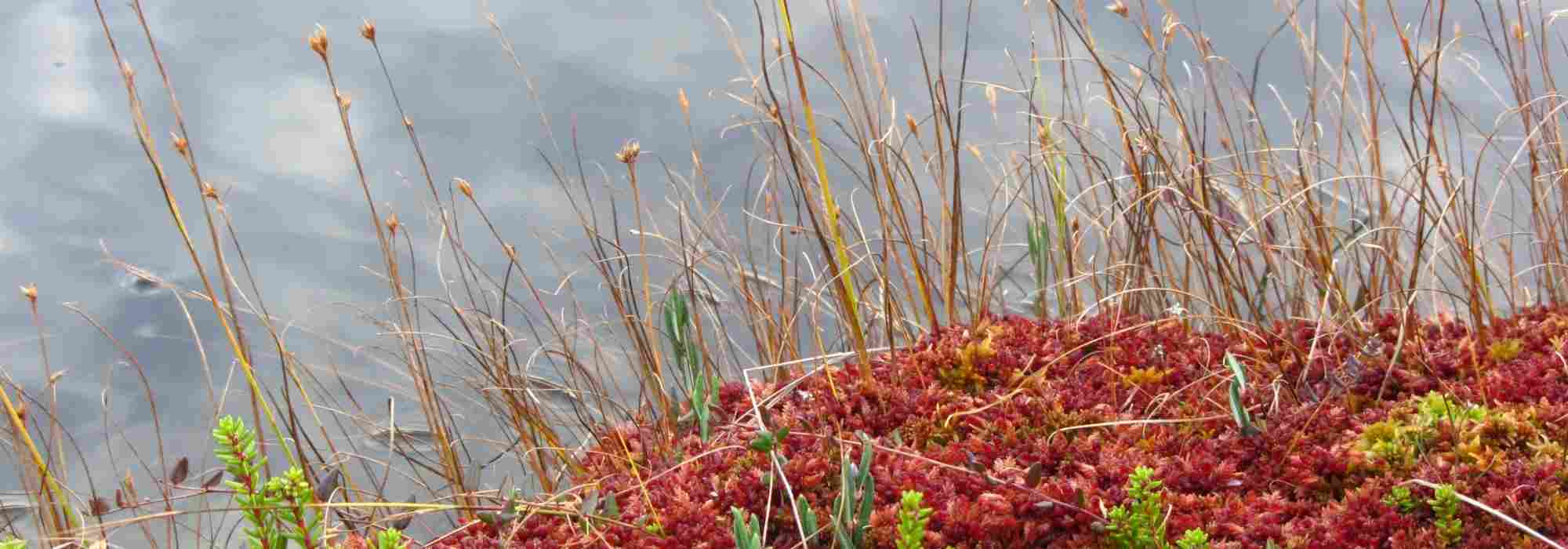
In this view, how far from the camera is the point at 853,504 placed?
2.17 meters

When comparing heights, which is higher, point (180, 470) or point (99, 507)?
point (180, 470)

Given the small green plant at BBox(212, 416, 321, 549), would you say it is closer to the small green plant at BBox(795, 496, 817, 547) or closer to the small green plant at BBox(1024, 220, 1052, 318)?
the small green plant at BBox(795, 496, 817, 547)

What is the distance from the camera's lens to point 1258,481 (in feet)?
7.81

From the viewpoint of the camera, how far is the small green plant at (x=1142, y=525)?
2016 millimetres

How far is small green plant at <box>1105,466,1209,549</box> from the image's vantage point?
202cm

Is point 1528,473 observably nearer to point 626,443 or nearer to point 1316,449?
point 1316,449

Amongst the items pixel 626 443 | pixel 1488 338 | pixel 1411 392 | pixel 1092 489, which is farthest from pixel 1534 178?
pixel 626 443

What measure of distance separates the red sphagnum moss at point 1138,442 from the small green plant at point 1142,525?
49mm

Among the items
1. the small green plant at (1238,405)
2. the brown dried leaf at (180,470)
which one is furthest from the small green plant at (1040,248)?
the brown dried leaf at (180,470)

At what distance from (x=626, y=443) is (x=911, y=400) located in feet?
2.22

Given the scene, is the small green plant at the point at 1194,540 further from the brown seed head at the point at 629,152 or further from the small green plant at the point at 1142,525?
the brown seed head at the point at 629,152

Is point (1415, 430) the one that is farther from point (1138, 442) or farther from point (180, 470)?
point (180, 470)

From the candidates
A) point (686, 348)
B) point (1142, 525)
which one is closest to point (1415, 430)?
point (1142, 525)

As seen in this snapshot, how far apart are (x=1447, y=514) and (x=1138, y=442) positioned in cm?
57
